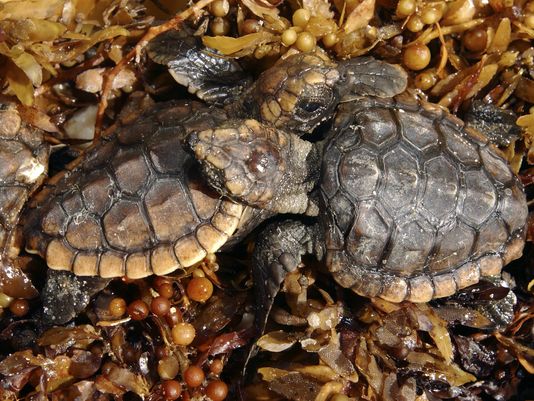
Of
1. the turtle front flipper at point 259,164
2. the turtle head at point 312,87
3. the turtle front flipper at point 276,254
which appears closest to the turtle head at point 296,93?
the turtle head at point 312,87

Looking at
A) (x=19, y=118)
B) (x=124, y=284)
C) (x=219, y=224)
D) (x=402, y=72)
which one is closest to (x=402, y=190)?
(x=402, y=72)

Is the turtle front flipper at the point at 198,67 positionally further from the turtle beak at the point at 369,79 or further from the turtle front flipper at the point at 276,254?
the turtle front flipper at the point at 276,254

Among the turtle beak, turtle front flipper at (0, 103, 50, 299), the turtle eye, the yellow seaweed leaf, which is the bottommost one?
turtle front flipper at (0, 103, 50, 299)

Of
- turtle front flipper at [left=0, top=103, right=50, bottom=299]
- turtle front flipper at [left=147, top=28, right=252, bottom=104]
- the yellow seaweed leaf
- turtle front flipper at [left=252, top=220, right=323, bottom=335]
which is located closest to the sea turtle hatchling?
turtle front flipper at [left=252, top=220, right=323, bottom=335]

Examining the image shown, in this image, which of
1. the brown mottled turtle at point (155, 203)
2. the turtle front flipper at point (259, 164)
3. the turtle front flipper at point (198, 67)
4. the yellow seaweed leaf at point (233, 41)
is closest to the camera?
the turtle front flipper at point (259, 164)

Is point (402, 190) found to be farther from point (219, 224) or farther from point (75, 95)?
point (75, 95)

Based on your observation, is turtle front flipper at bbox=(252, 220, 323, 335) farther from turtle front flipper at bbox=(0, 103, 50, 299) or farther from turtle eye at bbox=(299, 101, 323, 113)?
turtle front flipper at bbox=(0, 103, 50, 299)
